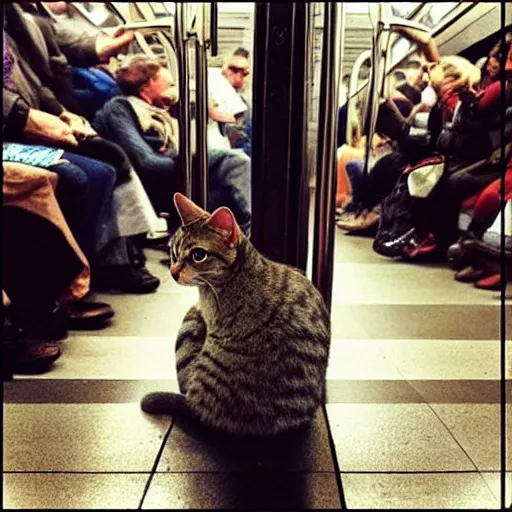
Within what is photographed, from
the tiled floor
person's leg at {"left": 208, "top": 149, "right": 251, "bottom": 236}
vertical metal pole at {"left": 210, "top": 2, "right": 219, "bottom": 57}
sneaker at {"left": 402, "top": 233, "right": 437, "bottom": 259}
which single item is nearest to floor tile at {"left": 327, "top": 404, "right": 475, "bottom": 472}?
the tiled floor

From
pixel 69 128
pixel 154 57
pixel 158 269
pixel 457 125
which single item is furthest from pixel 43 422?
pixel 457 125

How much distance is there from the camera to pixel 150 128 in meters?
0.99

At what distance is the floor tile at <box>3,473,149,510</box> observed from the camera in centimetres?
77

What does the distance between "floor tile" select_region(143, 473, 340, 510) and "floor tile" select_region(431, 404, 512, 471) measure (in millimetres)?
204

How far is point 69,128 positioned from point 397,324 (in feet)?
1.96

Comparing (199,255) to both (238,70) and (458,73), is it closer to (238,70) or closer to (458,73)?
(238,70)

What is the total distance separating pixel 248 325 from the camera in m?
0.99

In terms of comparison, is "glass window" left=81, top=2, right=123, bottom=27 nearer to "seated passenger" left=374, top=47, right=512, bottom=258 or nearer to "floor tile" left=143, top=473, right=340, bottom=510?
"seated passenger" left=374, top=47, right=512, bottom=258

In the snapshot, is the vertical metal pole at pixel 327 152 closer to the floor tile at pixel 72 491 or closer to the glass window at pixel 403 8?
the glass window at pixel 403 8

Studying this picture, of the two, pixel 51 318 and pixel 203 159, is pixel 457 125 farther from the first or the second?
pixel 51 318

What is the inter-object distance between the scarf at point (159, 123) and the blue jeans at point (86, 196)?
0.09 metres

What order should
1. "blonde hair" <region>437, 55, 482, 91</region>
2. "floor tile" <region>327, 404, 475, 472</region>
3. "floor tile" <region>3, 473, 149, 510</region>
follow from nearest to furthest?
"floor tile" <region>3, 473, 149, 510</region>
"floor tile" <region>327, 404, 475, 472</region>
"blonde hair" <region>437, 55, 482, 91</region>

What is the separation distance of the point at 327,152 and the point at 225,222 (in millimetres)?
239

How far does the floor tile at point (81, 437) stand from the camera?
0.85 meters
